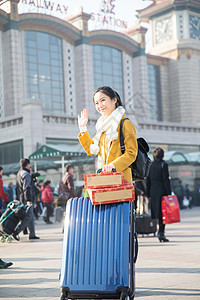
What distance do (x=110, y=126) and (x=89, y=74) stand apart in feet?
151

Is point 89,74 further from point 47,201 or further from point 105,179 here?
point 105,179

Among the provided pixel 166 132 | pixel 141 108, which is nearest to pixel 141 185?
pixel 166 132

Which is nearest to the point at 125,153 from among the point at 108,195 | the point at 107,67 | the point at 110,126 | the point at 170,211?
the point at 110,126

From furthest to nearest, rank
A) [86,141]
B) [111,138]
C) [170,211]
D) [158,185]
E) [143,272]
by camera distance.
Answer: [158,185]
[170,211]
[143,272]
[86,141]
[111,138]

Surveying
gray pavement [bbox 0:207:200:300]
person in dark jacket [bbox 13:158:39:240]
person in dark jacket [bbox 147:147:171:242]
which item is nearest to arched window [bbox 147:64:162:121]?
person in dark jacket [bbox 13:158:39:240]

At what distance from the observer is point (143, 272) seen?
228 inches

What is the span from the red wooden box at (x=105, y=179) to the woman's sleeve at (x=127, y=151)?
24 centimetres

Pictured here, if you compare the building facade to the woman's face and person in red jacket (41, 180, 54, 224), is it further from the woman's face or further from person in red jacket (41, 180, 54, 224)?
the woman's face

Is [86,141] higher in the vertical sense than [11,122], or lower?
lower

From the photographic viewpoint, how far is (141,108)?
56.3 meters

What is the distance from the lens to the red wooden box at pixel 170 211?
364 inches

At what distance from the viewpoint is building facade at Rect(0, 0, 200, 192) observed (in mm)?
33906

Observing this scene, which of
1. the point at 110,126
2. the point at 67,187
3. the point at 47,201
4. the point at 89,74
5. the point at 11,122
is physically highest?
the point at 89,74

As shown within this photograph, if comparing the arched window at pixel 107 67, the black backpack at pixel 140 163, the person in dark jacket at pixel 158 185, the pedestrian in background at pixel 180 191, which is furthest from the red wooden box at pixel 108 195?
the arched window at pixel 107 67
